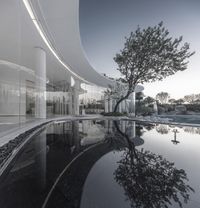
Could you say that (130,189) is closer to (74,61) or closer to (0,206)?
(0,206)

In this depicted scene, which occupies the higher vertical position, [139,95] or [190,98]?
[139,95]

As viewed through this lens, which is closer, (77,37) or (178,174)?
(178,174)

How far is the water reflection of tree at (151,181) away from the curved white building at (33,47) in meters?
6.03

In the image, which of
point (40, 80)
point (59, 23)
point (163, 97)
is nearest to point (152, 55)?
point (59, 23)

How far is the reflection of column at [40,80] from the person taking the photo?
11377 mm

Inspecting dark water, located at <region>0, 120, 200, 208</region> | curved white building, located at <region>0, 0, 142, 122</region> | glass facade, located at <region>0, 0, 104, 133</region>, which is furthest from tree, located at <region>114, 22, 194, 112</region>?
dark water, located at <region>0, 120, 200, 208</region>

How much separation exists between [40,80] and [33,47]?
2.31 m

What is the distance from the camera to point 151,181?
293cm

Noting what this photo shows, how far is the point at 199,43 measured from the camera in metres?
13.2

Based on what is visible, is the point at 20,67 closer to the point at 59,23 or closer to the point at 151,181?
the point at 59,23

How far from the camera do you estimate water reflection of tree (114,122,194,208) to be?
92.4 inches

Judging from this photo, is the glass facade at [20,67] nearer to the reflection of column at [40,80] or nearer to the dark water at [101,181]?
the reflection of column at [40,80]

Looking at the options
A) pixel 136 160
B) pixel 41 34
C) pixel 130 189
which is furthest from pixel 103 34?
pixel 130 189

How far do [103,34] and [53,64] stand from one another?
5.12 meters
